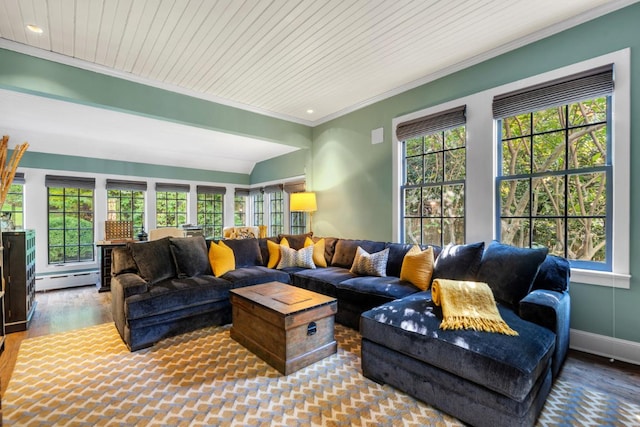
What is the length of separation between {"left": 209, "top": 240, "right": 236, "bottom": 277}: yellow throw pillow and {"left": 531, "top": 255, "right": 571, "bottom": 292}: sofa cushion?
3112mm

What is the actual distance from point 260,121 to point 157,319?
313cm

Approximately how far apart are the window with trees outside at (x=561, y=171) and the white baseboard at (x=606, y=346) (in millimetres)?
595

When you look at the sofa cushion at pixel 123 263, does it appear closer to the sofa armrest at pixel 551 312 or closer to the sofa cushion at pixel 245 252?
the sofa cushion at pixel 245 252

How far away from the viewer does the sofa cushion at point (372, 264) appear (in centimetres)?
336

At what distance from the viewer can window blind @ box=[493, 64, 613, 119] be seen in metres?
2.40

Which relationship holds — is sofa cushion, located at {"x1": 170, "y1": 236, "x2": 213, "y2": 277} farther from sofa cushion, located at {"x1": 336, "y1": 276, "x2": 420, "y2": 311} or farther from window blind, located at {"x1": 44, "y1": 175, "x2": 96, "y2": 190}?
window blind, located at {"x1": 44, "y1": 175, "x2": 96, "y2": 190}

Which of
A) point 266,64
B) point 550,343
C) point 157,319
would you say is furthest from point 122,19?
point 550,343

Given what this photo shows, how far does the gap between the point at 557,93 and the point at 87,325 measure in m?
5.26

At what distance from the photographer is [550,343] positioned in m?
1.74

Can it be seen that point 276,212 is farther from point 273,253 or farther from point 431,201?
point 431,201

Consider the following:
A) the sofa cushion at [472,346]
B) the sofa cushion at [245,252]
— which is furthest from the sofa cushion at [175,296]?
the sofa cushion at [472,346]

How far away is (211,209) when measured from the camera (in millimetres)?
6988

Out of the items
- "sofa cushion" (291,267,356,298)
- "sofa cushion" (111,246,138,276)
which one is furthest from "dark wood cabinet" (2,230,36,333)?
"sofa cushion" (291,267,356,298)

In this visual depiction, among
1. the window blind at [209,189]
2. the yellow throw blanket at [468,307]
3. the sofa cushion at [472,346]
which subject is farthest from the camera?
the window blind at [209,189]
